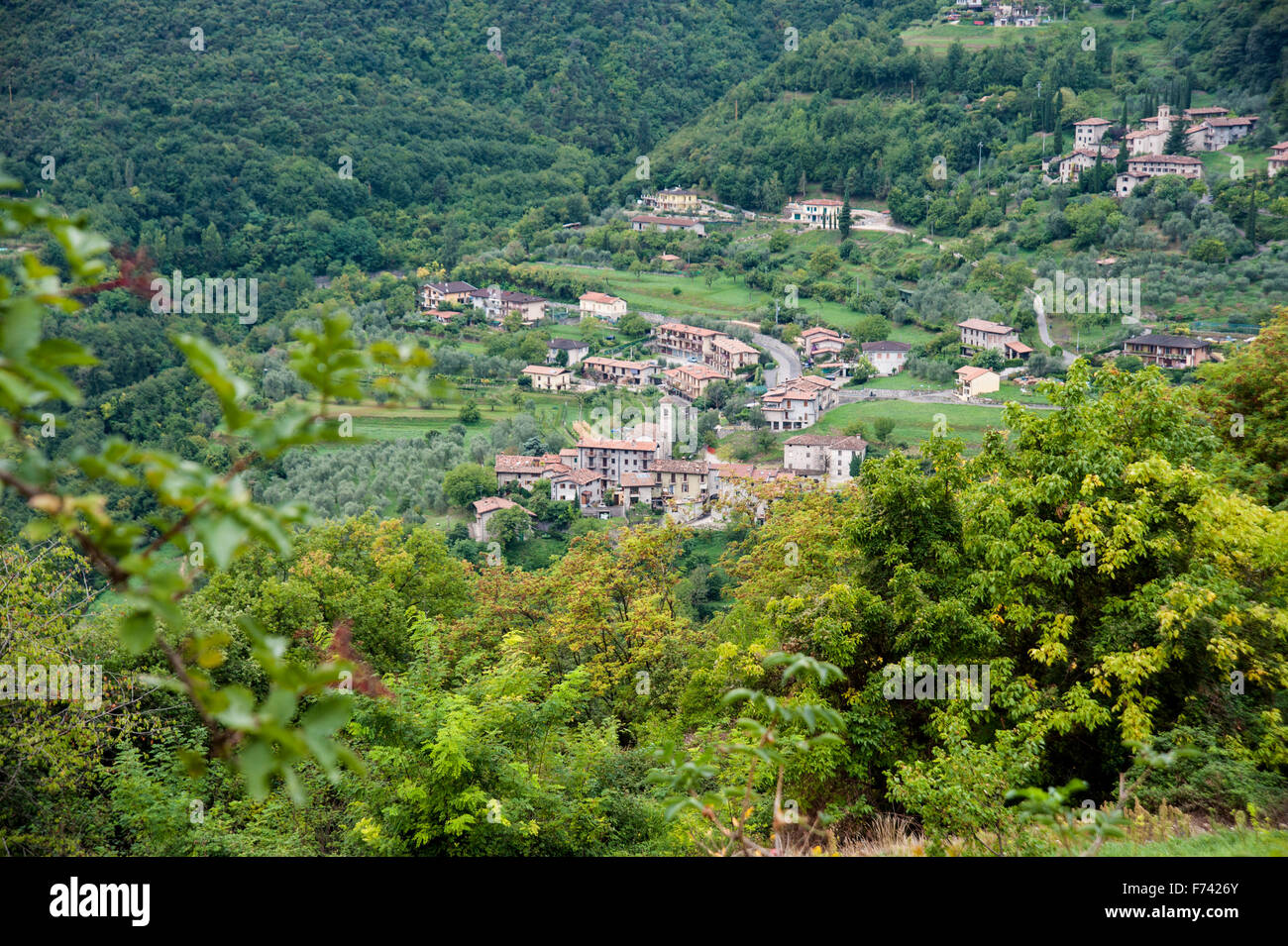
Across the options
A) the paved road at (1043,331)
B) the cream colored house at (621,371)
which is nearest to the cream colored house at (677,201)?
the cream colored house at (621,371)

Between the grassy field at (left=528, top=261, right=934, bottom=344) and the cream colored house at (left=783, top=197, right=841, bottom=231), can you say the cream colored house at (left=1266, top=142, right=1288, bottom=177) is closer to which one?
the grassy field at (left=528, top=261, right=934, bottom=344)

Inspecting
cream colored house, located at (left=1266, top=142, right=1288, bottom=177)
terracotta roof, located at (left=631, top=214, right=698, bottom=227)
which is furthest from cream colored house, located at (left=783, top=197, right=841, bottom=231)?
cream colored house, located at (left=1266, top=142, right=1288, bottom=177)

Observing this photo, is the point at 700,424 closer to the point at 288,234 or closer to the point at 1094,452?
the point at 1094,452

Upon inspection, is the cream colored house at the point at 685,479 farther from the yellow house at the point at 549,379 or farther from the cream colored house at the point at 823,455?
the yellow house at the point at 549,379

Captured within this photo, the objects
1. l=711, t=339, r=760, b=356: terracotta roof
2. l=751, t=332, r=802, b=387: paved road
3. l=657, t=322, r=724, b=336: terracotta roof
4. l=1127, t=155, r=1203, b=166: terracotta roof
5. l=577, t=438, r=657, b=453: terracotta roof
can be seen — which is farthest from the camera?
l=1127, t=155, r=1203, b=166: terracotta roof

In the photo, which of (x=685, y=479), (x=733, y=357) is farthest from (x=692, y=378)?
(x=685, y=479)

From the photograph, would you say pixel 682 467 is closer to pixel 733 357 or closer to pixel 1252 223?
pixel 733 357

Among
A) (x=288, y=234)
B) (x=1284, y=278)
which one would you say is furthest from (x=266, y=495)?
(x=1284, y=278)

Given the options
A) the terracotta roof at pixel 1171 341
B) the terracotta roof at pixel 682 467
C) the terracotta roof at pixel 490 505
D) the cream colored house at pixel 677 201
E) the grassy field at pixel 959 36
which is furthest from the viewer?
the grassy field at pixel 959 36

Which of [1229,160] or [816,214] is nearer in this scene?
[1229,160]
